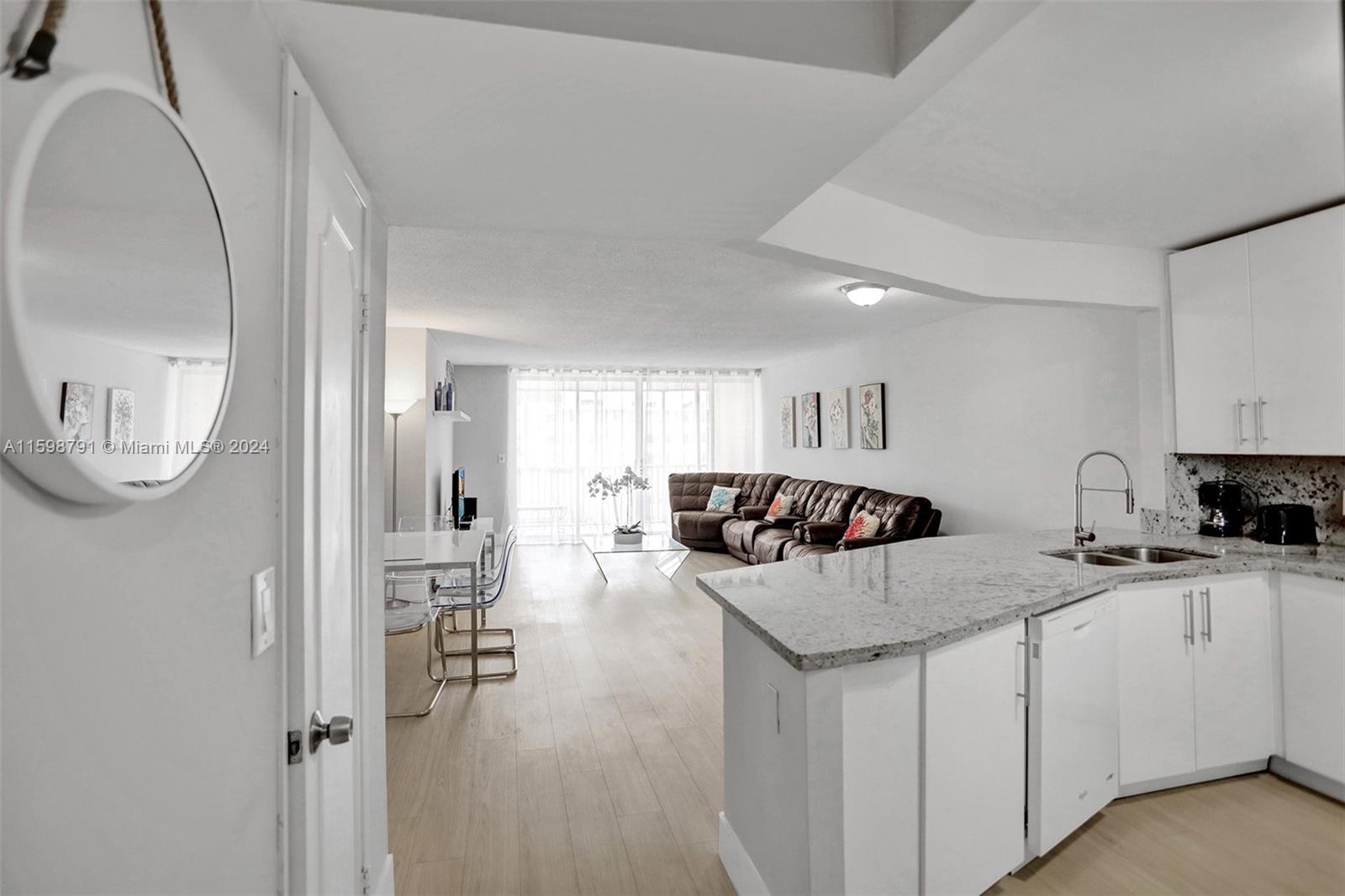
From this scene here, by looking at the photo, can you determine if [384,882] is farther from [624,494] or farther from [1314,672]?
[624,494]

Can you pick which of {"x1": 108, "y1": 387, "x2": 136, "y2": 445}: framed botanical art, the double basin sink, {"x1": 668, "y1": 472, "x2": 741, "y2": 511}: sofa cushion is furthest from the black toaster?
{"x1": 668, "y1": 472, "x2": 741, "y2": 511}: sofa cushion

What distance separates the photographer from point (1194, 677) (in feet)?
8.81

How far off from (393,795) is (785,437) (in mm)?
6861

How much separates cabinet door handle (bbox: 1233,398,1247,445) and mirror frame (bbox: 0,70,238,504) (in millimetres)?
3902

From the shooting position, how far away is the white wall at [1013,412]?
3871 millimetres

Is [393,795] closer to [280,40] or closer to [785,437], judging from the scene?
[280,40]

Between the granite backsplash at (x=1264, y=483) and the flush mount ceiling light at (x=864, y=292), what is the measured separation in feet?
5.95

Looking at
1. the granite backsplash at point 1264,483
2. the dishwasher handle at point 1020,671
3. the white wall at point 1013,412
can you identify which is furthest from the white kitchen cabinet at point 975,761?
the white wall at point 1013,412

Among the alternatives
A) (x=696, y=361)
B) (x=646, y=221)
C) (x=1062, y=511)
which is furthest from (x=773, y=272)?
(x=696, y=361)

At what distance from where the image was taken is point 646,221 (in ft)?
6.99

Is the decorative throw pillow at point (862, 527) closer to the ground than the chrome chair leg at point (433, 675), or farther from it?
farther from it

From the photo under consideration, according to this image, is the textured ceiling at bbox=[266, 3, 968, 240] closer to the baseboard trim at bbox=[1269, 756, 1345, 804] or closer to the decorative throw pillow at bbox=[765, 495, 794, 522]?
the baseboard trim at bbox=[1269, 756, 1345, 804]

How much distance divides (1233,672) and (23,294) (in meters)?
3.68

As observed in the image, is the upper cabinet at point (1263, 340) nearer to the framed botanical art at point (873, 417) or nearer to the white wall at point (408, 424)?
the framed botanical art at point (873, 417)
